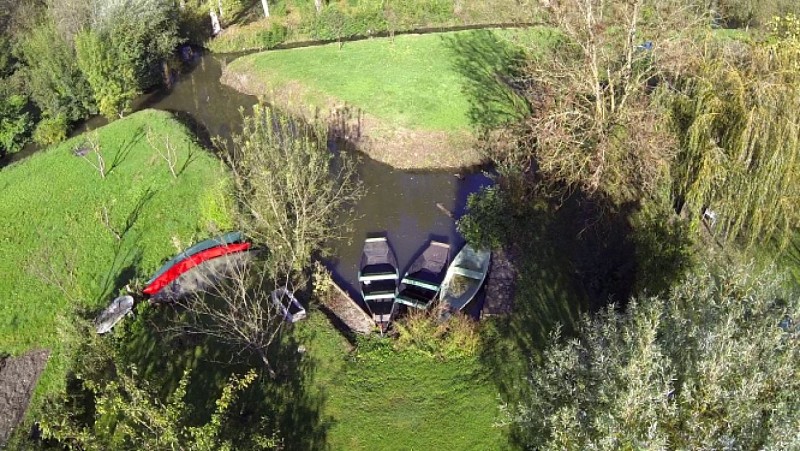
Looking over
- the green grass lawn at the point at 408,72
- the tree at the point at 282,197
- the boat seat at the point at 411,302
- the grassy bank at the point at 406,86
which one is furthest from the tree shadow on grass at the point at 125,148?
the boat seat at the point at 411,302

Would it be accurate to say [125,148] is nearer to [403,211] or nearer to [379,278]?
[403,211]

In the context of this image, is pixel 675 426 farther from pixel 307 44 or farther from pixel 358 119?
pixel 307 44

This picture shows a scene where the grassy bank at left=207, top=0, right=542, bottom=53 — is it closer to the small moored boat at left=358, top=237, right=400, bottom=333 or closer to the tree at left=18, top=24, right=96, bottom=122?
the tree at left=18, top=24, right=96, bottom=122

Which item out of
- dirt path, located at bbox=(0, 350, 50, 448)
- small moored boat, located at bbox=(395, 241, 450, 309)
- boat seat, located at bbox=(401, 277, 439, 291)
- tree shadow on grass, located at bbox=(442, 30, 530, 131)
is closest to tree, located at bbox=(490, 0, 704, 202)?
small moored boat, located at bbox=(395, 241, 450, 309)

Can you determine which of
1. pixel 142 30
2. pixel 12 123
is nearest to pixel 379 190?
pixel 142 30

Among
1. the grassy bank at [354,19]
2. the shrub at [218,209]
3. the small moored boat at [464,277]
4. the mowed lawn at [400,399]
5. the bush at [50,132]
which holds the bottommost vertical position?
the mowed lawn at [400,399]

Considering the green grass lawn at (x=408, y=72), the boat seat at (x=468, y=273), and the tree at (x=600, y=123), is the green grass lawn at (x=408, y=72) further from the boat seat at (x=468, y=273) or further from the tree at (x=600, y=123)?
the boat seat at (x=468, y=273)
